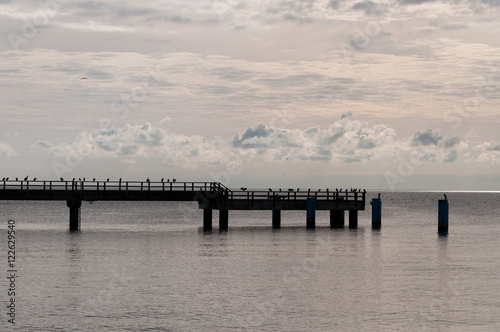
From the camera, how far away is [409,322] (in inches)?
1190

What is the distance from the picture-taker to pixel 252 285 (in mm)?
39031

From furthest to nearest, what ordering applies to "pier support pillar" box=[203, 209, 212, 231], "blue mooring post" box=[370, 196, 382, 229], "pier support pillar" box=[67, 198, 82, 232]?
"blue mooring post" box=[370, 196, 382, 229] < "pier support pillar" box=[203, 209, 212, 231] < "pier support pillar" box=[67, 198, 82, 232]

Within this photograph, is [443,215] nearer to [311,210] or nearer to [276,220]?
[311,210]

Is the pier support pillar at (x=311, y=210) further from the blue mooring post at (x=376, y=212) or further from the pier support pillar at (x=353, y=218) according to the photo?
the blue mooring post at (x=376, y=212)

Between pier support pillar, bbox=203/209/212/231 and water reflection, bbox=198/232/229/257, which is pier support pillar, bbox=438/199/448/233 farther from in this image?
pier support pillar, bbox=203/209/212/231

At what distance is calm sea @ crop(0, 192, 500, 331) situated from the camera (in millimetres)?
30438

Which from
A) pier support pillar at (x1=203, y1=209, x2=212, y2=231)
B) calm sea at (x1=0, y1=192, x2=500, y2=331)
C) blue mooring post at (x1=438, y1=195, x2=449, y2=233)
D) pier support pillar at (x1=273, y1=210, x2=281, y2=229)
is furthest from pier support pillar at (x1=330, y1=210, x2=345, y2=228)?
calm sea at (x1=0, y1=192, x2=500, y2=331)

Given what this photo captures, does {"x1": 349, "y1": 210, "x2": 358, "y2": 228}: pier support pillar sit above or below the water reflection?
above

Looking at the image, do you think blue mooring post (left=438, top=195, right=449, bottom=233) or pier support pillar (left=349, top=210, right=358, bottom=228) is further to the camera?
pier support pillar (left=349, top=210, right=358, bottom=228)

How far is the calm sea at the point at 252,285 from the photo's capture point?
30438 mm

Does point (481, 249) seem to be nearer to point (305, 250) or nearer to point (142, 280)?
point (305, 250)

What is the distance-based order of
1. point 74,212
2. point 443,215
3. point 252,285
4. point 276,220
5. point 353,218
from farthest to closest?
point 276,220 → point 353,218 → point 443,215 → point 74,212 → point 252,285

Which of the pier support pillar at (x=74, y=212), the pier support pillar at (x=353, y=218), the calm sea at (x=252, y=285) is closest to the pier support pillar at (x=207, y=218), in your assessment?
the calm sea at (x=252, y=285)

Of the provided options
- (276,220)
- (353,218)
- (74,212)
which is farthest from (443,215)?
(74,212)
